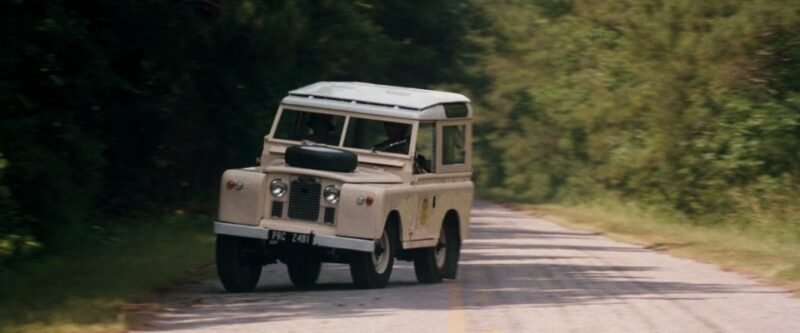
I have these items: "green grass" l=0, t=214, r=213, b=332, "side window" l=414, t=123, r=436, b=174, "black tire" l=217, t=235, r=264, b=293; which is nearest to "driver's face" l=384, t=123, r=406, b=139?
"side window" l=414, t=123, r=436, b=174

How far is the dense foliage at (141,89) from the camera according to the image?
20.4 metres

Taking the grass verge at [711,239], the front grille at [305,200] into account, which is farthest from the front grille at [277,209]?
the grass verge at [711,239]

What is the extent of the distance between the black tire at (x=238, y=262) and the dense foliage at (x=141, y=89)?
7.22 ft

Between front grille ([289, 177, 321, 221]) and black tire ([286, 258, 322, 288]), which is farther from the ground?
front grille ([289, 177, 321, 221])

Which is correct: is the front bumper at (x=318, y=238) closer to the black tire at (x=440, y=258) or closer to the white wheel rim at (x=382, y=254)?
the white wheel rim at (x=382, y=254)

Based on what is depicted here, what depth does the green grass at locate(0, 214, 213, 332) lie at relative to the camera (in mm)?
14297

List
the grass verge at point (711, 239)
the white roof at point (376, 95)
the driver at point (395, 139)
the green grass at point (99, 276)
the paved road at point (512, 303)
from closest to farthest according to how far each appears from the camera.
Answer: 1. the green grass at point (99, 276)
2. the paved road at point (512, 303)
3. the driver at point (395, 139)
4. the white roof at point (376, 95)
5. the grass verge at point (711, 239)

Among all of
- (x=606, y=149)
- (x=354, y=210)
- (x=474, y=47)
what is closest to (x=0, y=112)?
(x=354, y=210)

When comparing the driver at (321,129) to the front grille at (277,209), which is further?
the driver at (321,129)

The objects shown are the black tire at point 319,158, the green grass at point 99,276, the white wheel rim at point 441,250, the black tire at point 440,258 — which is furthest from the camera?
the white wheel rim at point 441,250

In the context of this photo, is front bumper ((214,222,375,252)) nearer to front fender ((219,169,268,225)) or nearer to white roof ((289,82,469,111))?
front fender ((219,169,268,225))

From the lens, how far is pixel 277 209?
59.4ft

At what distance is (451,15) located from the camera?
53000 millimetres

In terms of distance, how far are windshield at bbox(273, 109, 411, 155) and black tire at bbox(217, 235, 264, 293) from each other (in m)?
2.10
